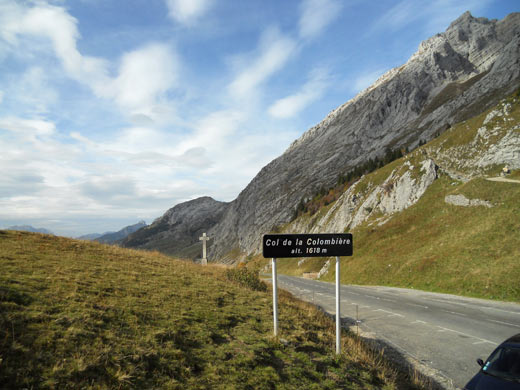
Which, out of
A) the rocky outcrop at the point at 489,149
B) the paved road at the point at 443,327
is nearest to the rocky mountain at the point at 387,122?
the rocky outcrop at the point at 489,149

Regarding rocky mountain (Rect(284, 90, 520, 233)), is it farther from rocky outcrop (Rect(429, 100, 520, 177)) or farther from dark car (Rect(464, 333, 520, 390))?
dark car (Rect(464, 333, 520, 390))

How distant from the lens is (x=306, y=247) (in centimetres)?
924

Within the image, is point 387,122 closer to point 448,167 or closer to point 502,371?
point 448,167

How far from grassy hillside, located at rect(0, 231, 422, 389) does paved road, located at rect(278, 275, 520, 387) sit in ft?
9.14

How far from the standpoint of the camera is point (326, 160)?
148625 millimetres

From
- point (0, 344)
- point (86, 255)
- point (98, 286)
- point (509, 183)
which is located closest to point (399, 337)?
point (98, 286)

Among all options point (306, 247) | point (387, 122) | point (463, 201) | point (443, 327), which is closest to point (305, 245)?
point (306, 247)

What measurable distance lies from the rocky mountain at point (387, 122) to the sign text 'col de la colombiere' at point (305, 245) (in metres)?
114

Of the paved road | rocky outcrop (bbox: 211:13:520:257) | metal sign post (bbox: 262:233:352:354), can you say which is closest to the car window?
the paved road

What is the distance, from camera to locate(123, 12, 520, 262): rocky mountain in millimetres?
117000

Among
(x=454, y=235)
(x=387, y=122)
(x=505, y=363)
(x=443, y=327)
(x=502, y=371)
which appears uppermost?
(x=387, y=122)

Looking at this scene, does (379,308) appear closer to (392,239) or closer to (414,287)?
(414,287)

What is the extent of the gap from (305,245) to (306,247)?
0.24 ft

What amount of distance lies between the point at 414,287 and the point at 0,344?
111ft
